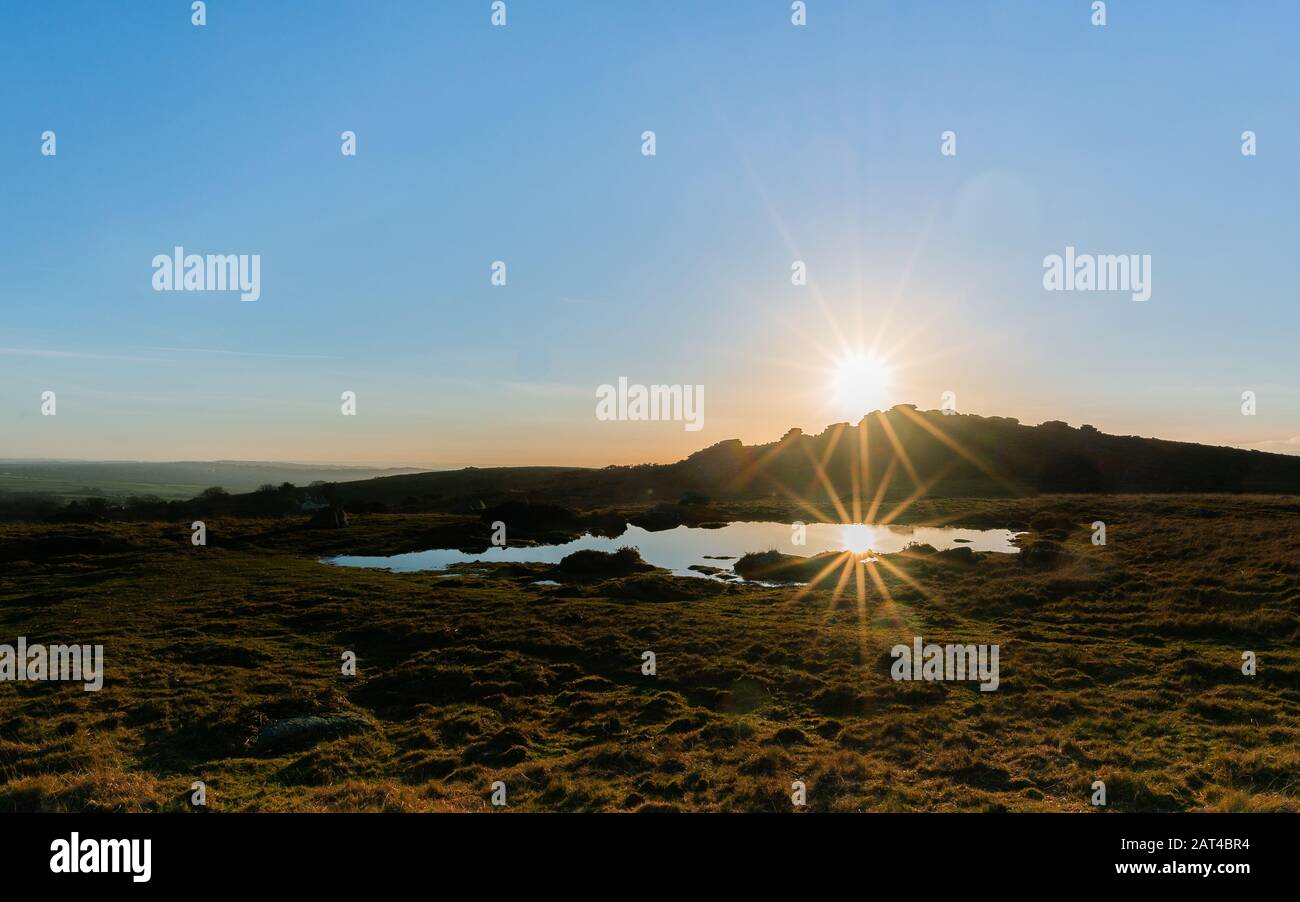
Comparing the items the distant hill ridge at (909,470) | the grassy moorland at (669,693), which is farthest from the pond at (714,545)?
the distant hill ridge at (909,470)

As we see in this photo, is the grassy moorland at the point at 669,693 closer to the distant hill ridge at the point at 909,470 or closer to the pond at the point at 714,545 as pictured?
the pond at the point at 714,545

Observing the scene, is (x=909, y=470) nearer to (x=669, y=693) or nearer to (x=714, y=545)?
(x=714, y=545)

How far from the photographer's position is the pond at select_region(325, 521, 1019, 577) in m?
48.8

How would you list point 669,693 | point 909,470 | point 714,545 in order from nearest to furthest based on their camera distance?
point 669,693
point 714,545
point 909,470

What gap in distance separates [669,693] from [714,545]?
36791 millimetres

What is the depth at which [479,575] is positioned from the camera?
4316 cm

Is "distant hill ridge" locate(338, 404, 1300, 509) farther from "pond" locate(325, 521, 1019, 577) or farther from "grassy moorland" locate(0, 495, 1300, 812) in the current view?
"grassy moorland" locate(0, 495, 1300, 812)

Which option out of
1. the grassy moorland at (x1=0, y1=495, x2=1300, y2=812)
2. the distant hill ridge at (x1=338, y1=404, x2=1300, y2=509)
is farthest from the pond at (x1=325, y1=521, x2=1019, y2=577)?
the distant hill ridge at (x1=338, y1=404, x2=1300, y2=509)

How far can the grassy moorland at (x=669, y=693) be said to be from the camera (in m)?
13.3

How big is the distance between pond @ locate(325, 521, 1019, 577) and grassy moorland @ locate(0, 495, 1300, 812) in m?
8.61

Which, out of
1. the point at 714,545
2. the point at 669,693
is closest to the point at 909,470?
the point at 714,545

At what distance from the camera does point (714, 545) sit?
56469 millimetres

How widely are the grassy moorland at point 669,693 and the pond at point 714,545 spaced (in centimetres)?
861
